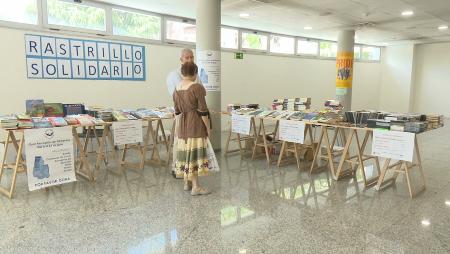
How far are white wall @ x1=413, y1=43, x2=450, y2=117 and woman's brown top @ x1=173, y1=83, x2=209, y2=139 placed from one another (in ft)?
38.8

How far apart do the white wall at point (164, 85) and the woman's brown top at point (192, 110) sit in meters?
3.10

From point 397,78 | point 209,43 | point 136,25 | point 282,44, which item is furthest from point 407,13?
point 397,78

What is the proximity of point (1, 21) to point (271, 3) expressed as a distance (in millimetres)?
4453

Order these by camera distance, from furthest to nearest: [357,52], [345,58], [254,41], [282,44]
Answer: [357,52] → [282,44] → [254,41] → [345,58]

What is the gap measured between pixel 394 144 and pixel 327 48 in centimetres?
848

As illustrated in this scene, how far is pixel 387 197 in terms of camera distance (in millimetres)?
3689

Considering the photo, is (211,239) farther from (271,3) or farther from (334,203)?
(271,3)

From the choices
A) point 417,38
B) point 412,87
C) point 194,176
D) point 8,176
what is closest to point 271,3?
point 194,176

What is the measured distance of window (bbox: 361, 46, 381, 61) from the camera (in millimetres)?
12570

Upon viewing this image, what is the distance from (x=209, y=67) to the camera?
18.0 ft

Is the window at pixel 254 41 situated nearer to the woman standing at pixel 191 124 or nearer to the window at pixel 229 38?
the window at pixel 229 38

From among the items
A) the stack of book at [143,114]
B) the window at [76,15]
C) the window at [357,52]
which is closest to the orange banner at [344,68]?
the window at [357,52]

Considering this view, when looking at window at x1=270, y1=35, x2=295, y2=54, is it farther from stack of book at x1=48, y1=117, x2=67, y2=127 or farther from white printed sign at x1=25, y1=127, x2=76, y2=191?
white printed sign at x1=25, y1=127, x2=76, y2=191

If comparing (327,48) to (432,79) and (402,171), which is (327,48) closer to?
(432,79)
